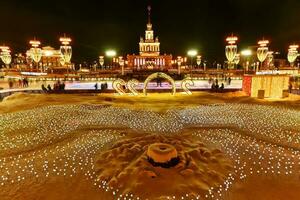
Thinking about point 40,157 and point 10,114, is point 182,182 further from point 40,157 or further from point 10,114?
point 10,114

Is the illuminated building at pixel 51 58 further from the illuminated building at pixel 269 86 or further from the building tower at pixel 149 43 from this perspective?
the illuminated building at pixel 269 86

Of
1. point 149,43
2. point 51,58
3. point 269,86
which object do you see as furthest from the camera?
point 51,58

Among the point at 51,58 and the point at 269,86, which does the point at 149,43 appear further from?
the point at 269,86

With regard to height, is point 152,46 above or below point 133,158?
above

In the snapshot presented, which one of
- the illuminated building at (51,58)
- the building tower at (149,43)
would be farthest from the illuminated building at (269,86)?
the illuminated building at (51,58)

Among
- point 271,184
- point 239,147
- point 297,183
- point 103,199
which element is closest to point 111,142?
point 103,199

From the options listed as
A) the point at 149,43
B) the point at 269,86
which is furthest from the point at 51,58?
the point at 269,86

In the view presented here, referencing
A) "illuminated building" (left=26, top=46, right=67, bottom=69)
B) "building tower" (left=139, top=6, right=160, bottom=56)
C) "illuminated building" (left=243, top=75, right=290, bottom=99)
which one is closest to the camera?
"illuminated building" (left=243, top=75, right=290, bottom=99)

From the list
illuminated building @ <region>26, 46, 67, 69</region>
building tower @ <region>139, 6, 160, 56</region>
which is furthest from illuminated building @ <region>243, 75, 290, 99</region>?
illuminated building @ <region>26, 46, 67, 69</region>

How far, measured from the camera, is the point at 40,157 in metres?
7.05

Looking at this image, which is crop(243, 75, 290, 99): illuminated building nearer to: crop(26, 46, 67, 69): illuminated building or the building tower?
the building tower

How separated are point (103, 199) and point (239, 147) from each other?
5134 mm

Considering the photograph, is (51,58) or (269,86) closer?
(269,86)

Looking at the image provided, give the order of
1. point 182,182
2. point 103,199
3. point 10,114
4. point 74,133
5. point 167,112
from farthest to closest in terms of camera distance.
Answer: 1. point 167,112
2. point 10,114
3. point 74,133
4. point 182,182
5. point 103,199
